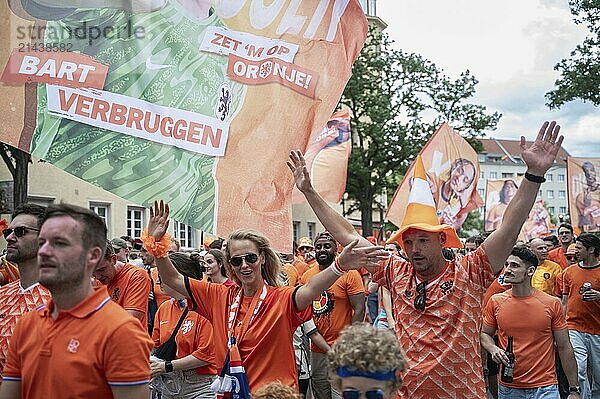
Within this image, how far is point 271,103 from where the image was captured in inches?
297

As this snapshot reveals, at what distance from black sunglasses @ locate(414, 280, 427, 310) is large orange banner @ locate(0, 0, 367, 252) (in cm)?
190

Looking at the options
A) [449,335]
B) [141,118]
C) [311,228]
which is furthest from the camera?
[311,228]

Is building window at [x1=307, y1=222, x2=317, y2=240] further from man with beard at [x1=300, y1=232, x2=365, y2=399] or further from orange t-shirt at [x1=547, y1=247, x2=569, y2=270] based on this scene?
man with beard at [x1=300, y1=232, x2=365, y2=399]

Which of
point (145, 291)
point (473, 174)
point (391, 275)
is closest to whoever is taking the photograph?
point (391, 275)

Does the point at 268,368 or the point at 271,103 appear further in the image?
the point at 271,103

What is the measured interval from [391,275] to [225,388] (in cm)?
137

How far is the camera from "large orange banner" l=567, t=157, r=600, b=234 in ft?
67.7

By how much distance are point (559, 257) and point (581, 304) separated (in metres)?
3.48

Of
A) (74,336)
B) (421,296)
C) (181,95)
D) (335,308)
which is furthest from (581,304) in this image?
(74,336)

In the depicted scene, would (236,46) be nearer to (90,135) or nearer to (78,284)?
(90,135)

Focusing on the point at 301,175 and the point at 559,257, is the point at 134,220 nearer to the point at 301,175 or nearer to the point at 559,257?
the point at 559,257

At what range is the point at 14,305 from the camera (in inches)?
194

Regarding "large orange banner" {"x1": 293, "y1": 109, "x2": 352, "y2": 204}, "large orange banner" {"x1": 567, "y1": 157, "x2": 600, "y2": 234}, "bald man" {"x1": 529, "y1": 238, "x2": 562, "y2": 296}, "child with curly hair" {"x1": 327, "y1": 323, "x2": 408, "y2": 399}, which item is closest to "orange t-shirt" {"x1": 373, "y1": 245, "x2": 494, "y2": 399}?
"child with curly hair" {"x1": 327, "y1": 323, "x2": 408, "y2": 399}

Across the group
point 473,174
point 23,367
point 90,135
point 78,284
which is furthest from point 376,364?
point 473,174
